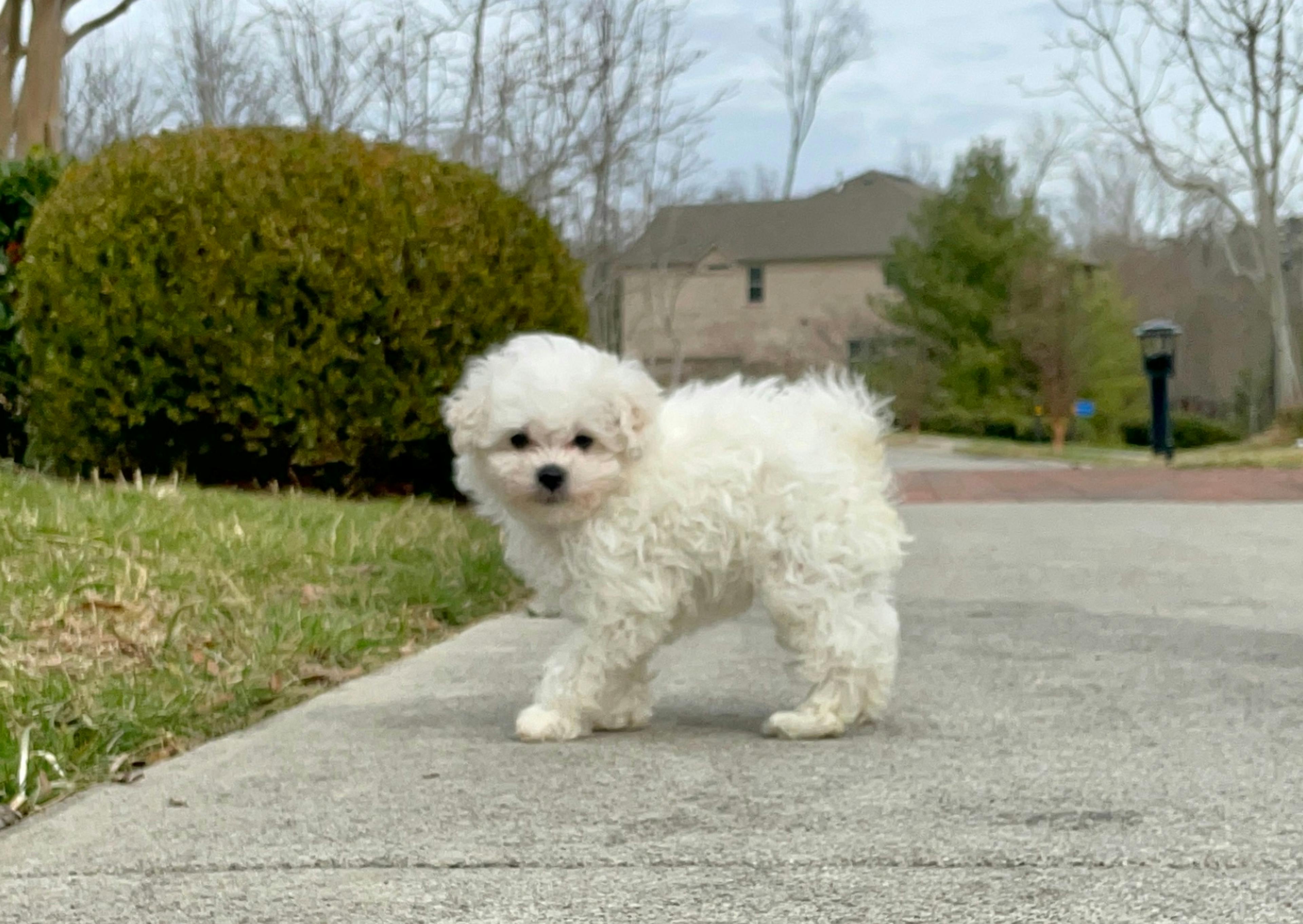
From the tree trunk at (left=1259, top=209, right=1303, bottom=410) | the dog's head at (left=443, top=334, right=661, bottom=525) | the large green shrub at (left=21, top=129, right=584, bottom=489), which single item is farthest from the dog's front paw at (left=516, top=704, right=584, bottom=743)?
the tree trunk at (left=1259, top=209, right=1303, bottom=410)

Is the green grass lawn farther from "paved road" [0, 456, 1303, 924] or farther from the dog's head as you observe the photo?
the dog's head

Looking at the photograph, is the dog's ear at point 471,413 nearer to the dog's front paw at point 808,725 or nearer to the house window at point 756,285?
the dog's front paw at point 808,725

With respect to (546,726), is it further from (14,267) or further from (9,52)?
(9,52)

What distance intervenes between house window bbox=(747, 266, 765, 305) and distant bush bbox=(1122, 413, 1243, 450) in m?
17.6

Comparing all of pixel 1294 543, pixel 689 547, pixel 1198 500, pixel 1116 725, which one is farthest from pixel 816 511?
pixel 1198 500

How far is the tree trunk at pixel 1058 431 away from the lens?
3424 cm

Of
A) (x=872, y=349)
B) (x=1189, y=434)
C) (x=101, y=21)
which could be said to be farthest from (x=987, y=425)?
(x=101, y=21)

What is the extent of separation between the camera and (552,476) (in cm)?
412

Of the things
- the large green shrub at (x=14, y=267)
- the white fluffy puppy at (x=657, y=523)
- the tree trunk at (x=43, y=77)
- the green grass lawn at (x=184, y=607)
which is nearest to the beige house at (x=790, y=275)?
the tree trunk at (x=43, y=77)

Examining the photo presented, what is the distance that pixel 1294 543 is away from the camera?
9469 mm

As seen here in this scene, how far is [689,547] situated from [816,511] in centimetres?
37

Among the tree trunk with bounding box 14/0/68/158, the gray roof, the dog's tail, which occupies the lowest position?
the dog's tail

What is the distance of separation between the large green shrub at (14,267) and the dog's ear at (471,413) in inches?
273

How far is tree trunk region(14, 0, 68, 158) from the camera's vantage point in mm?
15758
